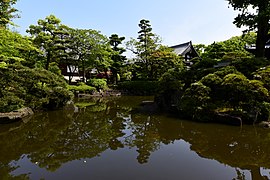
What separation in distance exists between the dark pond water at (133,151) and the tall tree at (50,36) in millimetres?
14125

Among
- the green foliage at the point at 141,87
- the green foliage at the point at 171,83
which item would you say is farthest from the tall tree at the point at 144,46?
the green foliage at the point at 171,83

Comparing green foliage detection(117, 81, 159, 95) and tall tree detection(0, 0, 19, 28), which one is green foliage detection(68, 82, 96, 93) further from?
tall tree detection(0, 0, 19, 28)

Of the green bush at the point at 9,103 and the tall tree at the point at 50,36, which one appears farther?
the tall tree at the point at 50,36

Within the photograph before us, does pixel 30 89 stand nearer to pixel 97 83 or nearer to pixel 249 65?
pixel 249 65

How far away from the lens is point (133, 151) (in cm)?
655

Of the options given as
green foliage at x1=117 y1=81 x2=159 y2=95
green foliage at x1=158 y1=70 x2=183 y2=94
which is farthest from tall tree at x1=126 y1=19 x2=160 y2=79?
green foliage at x1=158 y1=70 x2=183 y2=94

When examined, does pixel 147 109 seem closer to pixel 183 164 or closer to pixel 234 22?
pixel 234 22

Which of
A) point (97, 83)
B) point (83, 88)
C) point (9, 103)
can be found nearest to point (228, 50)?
point (97, 83)

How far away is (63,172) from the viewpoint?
16.5 feet

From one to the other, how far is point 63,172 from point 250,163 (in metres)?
4.07

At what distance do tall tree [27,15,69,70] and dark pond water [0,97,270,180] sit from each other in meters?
14.1

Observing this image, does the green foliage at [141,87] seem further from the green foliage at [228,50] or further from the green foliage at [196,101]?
the green foliage at [196,101]

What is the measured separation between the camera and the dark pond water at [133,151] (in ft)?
16.3

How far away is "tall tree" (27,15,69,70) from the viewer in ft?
74.2
